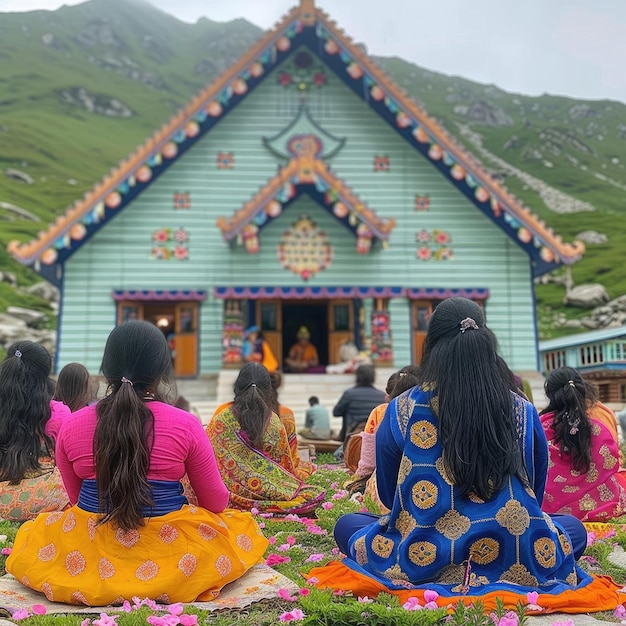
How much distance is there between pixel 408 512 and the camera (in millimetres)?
3389

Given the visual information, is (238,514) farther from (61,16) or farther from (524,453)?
(61,16)

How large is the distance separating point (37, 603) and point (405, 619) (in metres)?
1.73

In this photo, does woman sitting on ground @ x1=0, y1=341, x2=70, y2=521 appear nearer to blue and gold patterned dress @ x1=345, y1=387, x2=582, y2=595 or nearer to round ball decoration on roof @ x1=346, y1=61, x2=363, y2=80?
blue and gold patterned dress @ x1=345, y1=387, x2=582, y2=595

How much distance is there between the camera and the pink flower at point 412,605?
10.3ft

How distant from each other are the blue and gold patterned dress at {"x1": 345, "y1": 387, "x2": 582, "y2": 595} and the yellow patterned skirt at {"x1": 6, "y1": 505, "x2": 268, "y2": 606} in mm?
856

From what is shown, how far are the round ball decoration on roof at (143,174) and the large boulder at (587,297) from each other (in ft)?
113

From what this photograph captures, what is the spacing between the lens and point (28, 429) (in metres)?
5.01

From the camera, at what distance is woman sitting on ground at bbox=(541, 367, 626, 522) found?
5.28 metres

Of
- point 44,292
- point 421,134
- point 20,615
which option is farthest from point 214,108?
point 44,292

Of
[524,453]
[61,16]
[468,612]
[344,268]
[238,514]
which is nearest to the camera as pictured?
[468,612]

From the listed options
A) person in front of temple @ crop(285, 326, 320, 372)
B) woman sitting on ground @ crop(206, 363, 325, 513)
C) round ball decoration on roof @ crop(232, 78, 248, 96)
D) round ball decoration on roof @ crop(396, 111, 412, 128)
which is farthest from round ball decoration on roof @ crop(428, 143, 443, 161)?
woman sitting on ground @ crop(206, 363, 325, 513)

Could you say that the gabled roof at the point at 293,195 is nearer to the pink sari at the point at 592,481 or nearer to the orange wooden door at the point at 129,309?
the orange wooden door at the point at 129,309

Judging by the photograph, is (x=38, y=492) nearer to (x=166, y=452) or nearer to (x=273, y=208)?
(x=166, y=452)

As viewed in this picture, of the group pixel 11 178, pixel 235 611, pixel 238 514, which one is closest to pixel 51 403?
pixel 238 514
